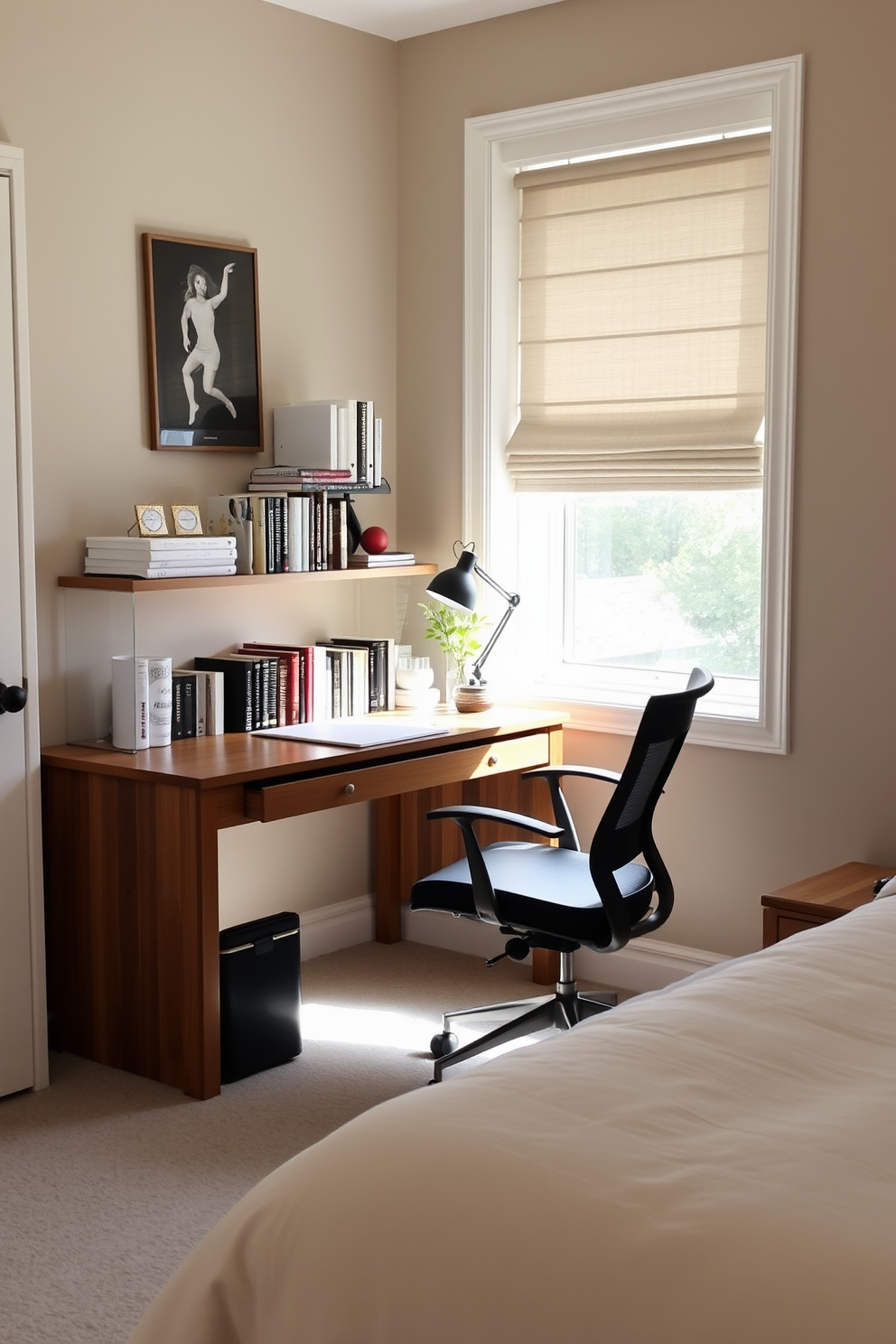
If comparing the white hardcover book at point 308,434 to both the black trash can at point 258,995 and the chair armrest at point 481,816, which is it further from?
the black trash can at point 258,995

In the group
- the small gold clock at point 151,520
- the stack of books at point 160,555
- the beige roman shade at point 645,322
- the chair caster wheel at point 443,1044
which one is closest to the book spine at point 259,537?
the stack of books at point 160,555

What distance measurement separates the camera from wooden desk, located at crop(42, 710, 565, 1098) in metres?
3.08

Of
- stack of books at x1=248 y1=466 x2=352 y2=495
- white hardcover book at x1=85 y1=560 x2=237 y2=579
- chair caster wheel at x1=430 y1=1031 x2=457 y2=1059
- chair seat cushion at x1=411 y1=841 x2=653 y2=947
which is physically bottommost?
chair caster wheel at x1=430 y1=1031 x2=457 y2=1059

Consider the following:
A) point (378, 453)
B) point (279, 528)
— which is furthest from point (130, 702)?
point (378, 453)

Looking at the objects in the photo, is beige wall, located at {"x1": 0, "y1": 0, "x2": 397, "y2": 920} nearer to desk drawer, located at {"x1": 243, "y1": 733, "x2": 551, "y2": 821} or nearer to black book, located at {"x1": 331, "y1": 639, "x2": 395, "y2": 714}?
black book, located at {"x1": 331, "y1": 639, "x2": 395, "y2": 714}

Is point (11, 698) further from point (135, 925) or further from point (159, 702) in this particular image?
point (135, 925)

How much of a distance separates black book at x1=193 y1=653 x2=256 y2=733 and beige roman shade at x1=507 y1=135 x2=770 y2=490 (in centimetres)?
107

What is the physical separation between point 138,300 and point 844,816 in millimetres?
2234

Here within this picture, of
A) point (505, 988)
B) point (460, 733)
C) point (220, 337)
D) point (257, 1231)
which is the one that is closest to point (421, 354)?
point (220, 337)

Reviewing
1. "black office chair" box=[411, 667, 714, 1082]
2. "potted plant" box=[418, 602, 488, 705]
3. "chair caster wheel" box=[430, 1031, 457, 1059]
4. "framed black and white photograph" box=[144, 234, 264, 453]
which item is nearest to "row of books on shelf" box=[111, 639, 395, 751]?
"potted plant" box=[418, 602, 488, 705]

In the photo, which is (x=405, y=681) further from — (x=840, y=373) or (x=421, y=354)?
(x=840, y=373)

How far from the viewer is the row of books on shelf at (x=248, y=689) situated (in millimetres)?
3346

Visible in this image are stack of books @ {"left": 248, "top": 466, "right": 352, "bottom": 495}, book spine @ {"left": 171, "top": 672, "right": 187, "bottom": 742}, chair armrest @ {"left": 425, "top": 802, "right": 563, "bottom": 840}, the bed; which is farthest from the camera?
stack of books @ {"left": 248, "top": 466, "right": 352, "bottom": 495}

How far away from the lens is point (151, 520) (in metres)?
3.46
